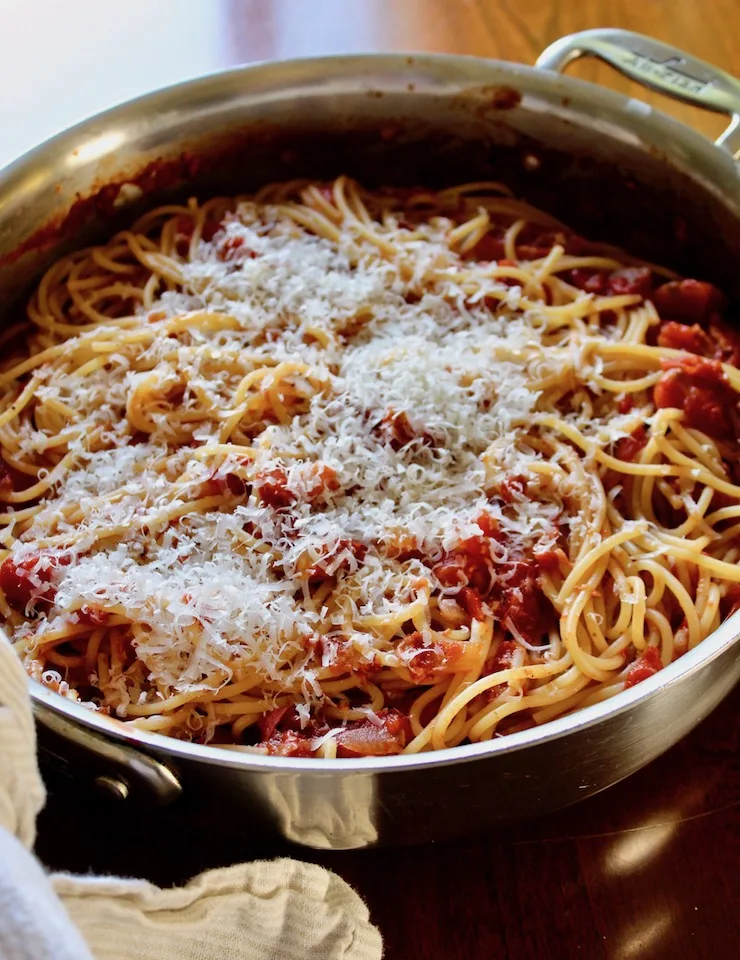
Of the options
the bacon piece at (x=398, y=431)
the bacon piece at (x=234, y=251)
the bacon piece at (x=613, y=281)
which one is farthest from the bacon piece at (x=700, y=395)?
the bacon piece at (x=234, y=251)

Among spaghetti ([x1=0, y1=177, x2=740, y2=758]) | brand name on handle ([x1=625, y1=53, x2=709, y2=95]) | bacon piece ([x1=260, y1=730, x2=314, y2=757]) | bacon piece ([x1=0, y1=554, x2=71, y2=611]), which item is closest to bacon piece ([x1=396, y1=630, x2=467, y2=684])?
spaghetti ([x1=0, y1=177, x2=740, y2=758])

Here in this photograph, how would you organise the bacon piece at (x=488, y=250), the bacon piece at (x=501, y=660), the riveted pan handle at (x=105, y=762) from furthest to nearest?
the bacon piece at (x=488, y=250) → the bacon piece at (x=501, y=660) → the riveted pan handle at (x=105, y=762)

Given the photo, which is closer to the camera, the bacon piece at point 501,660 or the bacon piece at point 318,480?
the bacon piece at point 501,660

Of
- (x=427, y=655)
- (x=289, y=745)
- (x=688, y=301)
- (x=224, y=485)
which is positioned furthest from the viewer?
(x=688, y=301)

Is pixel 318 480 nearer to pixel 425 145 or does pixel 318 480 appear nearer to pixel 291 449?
pixel 291 449

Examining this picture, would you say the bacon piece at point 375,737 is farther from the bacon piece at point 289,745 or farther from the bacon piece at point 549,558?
the bacon piece at point 549,558

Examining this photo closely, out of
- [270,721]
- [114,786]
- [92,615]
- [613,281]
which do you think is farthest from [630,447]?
[114,786]

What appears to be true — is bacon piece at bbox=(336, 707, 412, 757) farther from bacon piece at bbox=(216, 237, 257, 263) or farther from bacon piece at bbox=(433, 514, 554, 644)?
bacon piece at bbox=(216, 237, 257, 263)
